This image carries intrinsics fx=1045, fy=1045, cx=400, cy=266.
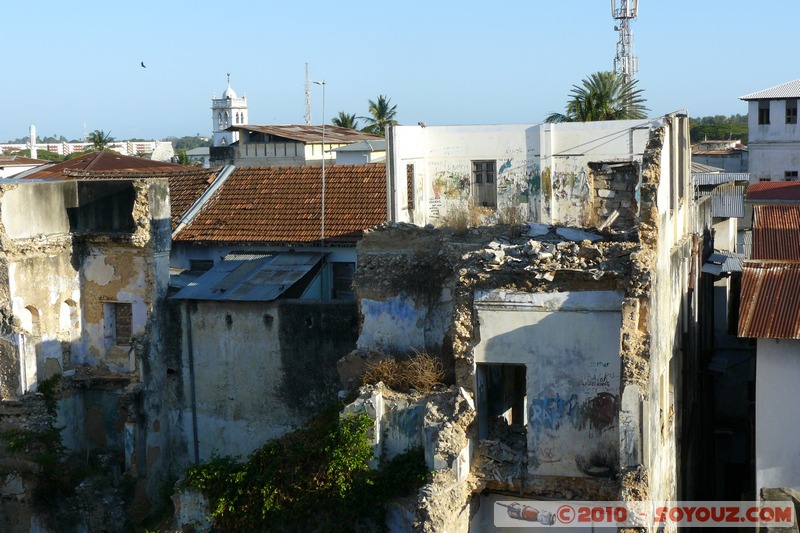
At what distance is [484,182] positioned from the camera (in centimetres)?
2280

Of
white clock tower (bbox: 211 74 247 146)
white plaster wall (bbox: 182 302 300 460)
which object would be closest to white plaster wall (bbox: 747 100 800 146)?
white plaster wall (bbox: 182 302 300 460)

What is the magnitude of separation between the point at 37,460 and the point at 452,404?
809cm

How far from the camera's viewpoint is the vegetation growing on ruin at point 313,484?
13570 millimetres

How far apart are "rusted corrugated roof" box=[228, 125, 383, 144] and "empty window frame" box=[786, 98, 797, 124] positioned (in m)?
14.6

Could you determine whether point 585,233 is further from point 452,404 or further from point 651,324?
point 452,404

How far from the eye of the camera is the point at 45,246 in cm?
1881

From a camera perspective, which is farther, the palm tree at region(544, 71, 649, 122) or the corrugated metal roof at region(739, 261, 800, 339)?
the palm tree at region(544, 71, 649, 122)

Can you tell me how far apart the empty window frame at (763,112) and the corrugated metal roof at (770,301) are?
79.5ft

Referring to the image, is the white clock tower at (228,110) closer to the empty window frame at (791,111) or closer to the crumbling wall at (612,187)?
the empty window frame at (791,111)

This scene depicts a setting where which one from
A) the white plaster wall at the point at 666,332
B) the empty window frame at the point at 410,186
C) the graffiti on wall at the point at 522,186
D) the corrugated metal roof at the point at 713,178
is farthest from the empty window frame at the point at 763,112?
the white plaster wall at the point at 666,332

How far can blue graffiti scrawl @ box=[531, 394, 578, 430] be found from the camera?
14.2 metres

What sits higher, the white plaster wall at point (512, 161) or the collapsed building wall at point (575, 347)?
the white plaster wall at point (512, 161)

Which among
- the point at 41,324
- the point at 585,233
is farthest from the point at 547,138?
the point at 41,324

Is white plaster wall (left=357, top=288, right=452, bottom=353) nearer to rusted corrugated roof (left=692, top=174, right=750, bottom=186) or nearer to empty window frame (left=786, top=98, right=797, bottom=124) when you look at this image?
rusted corrugated roof (left=692, top=174, right=750, bottom=186)
